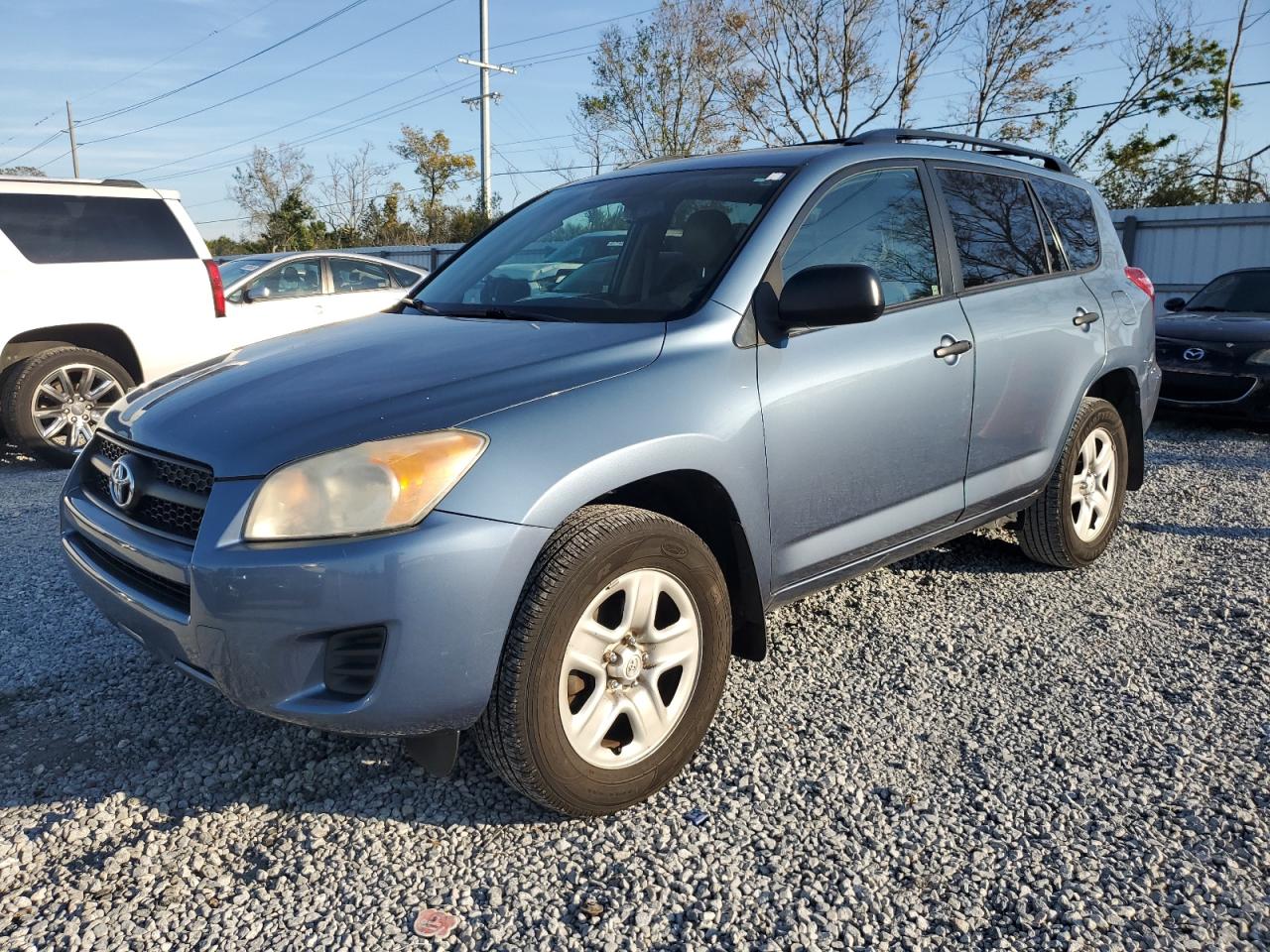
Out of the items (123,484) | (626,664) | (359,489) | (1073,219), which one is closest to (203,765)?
(123,484)

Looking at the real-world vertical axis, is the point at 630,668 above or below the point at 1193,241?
below

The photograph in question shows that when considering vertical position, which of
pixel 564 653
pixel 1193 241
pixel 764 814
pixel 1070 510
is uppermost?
pixel 1193 241

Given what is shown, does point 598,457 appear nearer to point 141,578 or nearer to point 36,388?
point 141,578

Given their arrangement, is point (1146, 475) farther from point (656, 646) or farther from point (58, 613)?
point (58, 613)

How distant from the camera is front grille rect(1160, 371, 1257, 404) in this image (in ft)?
24.9

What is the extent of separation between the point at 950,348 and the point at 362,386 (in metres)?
1.95

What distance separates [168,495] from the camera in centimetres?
243

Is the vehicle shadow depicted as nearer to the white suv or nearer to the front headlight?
the front headlight

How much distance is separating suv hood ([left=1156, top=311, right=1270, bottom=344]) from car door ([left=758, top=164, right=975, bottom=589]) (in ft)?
18.4

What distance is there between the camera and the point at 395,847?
241cm

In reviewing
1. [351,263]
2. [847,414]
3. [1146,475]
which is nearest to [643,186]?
[847,414]

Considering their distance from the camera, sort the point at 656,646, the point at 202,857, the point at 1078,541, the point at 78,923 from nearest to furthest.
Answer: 1. the point at 78,923
2. the point at 202,857
3. the point at 656,646
4. the point at 1078,541

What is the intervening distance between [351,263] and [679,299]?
8055 mm

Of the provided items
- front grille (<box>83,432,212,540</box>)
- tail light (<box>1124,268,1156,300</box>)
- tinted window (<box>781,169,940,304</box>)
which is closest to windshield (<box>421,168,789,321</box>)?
tinted window (<box>781,169,940,304</box>)
